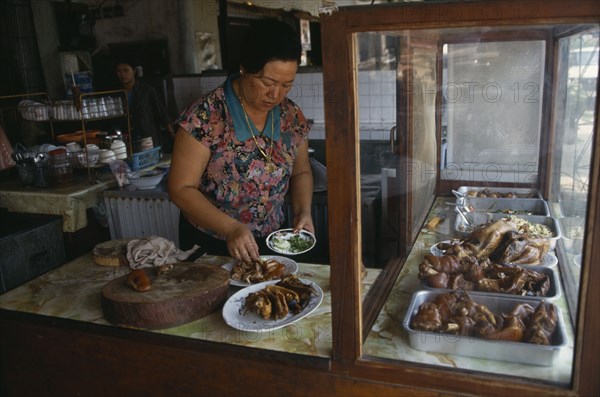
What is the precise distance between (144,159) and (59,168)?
0.72 meters

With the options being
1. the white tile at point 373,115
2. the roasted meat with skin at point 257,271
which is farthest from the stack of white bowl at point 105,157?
the roasted meat with skin at point 257,271

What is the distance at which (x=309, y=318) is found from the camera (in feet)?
5.27

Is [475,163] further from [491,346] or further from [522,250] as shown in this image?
[491,346]

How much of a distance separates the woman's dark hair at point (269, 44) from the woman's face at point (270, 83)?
2 cm

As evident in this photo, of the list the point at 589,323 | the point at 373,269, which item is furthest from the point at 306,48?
the point at 589,323

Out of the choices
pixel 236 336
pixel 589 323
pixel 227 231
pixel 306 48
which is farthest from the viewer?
pixel 306 48

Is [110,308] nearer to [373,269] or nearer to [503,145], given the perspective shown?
[373,269]

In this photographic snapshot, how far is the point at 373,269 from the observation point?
5.48 ft

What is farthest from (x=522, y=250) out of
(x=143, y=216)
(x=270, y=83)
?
(x=143, y=216)

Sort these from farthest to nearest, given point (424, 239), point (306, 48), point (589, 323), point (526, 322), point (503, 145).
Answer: point (306, 48)
point (503, 145)
point (424, 239)
point (526, 322)
point (589, 323)

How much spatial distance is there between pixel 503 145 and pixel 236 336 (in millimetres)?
1576

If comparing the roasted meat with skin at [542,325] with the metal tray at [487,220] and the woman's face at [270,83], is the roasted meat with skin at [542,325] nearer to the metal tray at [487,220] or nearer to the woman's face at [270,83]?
the metal tray at [487,220]

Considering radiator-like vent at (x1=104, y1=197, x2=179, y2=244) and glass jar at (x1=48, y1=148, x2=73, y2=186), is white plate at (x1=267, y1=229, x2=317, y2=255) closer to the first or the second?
radiator-like vent at (x1=104, y1=197, x2=179, y2=244)

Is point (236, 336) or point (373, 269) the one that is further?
point (373, 269)
